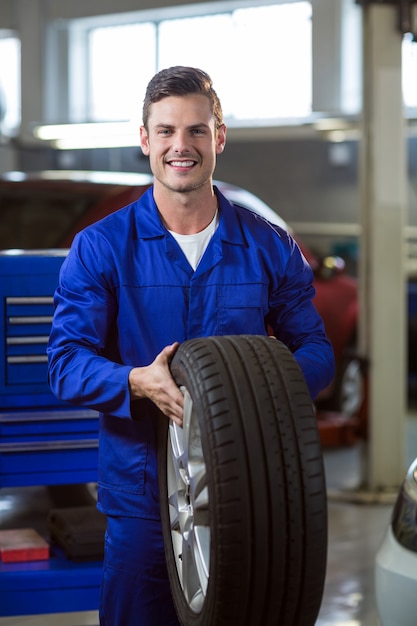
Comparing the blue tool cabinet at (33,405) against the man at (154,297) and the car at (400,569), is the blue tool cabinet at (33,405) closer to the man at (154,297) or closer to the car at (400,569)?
the man at (154,297)

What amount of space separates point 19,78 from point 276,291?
30.8 feet

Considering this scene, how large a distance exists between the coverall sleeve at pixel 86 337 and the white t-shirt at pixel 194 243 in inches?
6.7

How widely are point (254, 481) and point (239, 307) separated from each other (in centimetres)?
48

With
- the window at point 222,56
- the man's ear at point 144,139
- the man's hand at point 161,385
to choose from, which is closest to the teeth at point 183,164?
the man's ear at point 144,139

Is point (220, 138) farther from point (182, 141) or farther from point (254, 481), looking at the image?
point (254, 481)

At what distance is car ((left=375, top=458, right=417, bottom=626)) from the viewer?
2.33 metres

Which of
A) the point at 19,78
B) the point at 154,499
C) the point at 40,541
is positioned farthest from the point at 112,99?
the point at 154,499

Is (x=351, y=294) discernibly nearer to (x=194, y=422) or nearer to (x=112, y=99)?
(x=194, y=422)

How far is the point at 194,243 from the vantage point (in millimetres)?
2424

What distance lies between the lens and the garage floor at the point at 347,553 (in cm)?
355

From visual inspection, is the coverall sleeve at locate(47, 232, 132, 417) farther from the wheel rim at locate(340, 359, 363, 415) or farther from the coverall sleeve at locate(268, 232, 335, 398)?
the wheel rim at locate(340, 359, 363, 415)

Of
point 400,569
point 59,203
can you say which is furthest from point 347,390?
point 400,569

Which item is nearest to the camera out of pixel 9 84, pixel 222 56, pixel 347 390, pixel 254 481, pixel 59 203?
pixel 254 481

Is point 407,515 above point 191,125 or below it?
below
